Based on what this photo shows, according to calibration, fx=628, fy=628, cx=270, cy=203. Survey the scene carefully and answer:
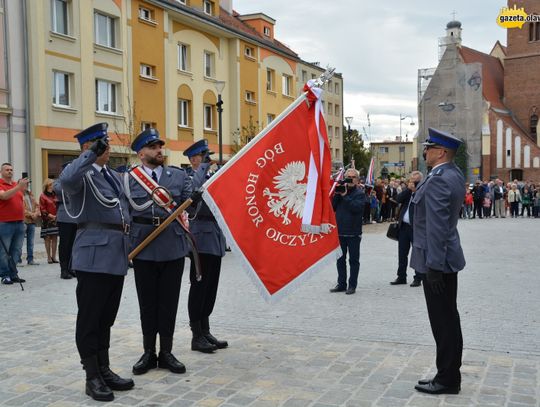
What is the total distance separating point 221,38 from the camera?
121ft

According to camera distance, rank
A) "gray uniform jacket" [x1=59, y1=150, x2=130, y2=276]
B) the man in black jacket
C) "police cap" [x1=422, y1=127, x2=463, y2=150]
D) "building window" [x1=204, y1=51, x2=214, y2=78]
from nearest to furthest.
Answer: "gray uniform jacket" [x1=59, y1=150, x2=130, y2=276]
"police cap" [x1=422, y1=127, x2=463, y2=150]
the man in black jacket
"building window" [x1=204, y1=51, x2=214, y2=78]

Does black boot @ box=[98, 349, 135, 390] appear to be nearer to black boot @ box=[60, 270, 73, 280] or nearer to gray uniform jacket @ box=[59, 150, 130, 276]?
gray uniform jacket @ box=[59, 150, 130, 276]

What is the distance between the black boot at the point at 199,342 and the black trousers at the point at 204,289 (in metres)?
0.07

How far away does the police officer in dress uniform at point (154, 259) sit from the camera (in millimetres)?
5641

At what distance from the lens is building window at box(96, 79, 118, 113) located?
2752 centimetres

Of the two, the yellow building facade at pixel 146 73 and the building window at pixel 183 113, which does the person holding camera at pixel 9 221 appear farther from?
the building window at pixel 183 113

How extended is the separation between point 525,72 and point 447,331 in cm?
7210

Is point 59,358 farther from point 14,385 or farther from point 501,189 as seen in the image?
point 501,189

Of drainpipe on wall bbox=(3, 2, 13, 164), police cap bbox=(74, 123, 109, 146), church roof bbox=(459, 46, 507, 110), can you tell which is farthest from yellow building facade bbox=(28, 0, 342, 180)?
church roof bbox=(459, 46, 507, 110)

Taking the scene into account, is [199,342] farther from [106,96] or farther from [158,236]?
[106,96]

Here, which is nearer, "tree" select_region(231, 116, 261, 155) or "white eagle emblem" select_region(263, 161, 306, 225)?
"white eagle emblem" select_region(263, 161, 306, 225)

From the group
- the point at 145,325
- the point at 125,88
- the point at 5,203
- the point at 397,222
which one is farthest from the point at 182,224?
the point at 125,88

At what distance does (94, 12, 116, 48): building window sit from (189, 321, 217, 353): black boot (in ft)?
77.1

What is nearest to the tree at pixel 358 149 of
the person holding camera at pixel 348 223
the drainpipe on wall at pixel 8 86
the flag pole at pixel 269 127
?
the drainpipe on wall at pixel 8 86
